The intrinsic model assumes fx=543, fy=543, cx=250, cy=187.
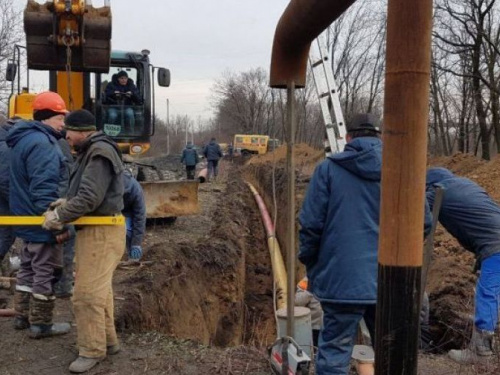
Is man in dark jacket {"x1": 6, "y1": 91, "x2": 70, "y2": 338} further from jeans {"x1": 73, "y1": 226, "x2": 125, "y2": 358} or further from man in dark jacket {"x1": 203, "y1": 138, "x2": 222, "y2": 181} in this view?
man in dark jacket {"x1": 203, "y1": 138, "x2": 222, "y2": 181}

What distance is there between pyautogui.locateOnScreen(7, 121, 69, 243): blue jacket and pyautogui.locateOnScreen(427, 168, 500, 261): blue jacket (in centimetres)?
316

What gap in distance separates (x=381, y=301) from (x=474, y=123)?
39.1 m

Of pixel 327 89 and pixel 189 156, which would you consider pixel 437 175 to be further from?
pixel 189 156

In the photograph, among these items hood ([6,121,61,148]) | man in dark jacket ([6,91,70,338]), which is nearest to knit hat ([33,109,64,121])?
man in dark jacket ([6,91,70,338])

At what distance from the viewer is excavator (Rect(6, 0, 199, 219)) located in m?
7.21

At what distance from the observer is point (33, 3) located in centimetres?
716

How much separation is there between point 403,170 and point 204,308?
713cm

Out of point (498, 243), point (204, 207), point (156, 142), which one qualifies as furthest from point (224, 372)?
point (156, 142)

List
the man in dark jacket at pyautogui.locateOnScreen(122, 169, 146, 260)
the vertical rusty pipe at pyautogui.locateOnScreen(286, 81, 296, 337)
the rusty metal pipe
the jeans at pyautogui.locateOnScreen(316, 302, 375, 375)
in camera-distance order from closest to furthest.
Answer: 1. the rusty metal pipe
2. the vertical rusty pipe at pyautogui.locateOnScreen(286, 81, 296, 337)
3. the jeans at pyautogui.locateOnScreen(316, 302, 375, 375)
4. the man in dark jacket at pyautogui.locateOnScreen(122, 169, 146, 260)

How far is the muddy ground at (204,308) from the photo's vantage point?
4375 millimetres

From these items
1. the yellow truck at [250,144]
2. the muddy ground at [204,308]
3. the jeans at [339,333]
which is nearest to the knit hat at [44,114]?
the muddy ground at [204,308]

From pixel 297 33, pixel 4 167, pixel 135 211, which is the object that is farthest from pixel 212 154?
pixel 297 33

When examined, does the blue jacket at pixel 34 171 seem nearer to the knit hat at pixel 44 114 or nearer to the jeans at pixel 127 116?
the knit hat at pixel 44 114

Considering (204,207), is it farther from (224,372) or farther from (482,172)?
(224,372)
